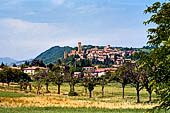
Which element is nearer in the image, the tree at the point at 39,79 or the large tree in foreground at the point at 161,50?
the large tree in foreground at the point at 161,50

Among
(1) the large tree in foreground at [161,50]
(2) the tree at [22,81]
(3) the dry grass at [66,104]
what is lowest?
(3) the dry grass at [66,104]

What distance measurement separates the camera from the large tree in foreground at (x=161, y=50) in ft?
34.9

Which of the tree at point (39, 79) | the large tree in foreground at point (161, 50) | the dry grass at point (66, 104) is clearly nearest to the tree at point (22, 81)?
the tree at point (39, 79)

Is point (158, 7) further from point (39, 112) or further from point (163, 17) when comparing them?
point (39, 112)

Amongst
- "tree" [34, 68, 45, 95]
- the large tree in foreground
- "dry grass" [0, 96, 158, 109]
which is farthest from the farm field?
"tree" [34, 68, 45, 95]

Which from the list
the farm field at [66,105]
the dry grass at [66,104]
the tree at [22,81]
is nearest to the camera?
the farm field at [66,105]

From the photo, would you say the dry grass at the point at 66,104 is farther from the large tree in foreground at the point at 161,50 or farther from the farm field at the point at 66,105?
the large tree in foreground at the point at 161,50

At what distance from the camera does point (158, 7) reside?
11.7m

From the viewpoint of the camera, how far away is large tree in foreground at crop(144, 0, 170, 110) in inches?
419

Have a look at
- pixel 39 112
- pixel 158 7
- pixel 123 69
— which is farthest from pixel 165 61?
pixel 123 69

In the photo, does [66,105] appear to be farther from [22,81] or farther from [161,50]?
[22,81]

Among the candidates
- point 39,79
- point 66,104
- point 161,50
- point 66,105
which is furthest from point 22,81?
point 161,50

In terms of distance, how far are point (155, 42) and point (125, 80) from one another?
72.5 m

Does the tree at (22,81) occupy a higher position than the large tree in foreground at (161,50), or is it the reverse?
the large tree in foreground at (161,50)
